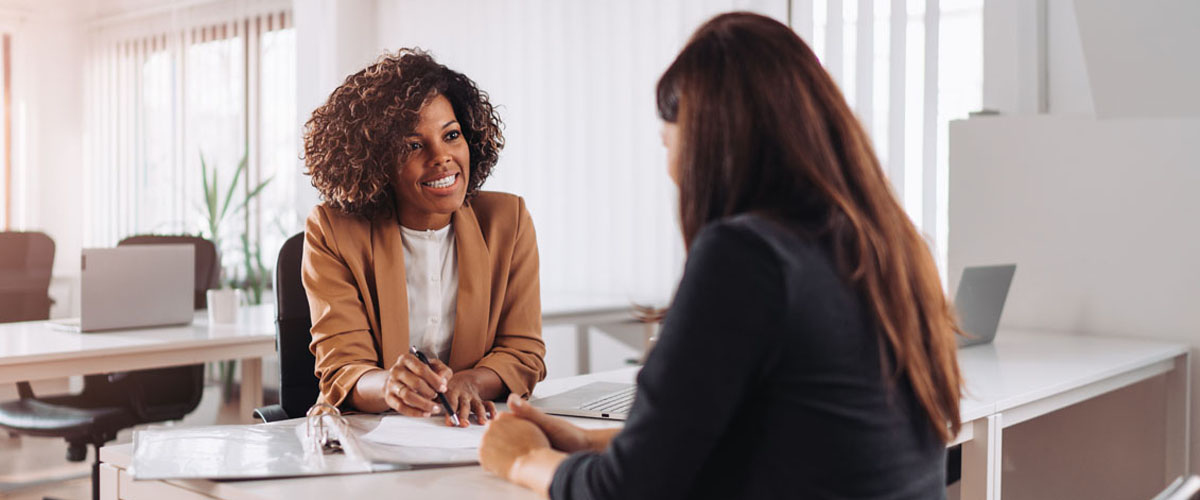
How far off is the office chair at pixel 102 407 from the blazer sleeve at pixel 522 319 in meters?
1.58

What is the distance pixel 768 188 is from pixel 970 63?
2.57 meters

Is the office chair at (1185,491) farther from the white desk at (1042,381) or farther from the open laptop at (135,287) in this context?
the open laptop at (135,287)

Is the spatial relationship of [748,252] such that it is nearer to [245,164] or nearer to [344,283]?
[344,283]

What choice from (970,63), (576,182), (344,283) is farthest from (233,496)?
(576,182)

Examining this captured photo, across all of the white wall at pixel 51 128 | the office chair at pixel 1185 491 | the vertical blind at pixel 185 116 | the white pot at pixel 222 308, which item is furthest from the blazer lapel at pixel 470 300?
the white wall at pixel 51 128

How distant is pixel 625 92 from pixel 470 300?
270 centimetres

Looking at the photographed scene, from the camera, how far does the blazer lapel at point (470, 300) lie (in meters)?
1.75

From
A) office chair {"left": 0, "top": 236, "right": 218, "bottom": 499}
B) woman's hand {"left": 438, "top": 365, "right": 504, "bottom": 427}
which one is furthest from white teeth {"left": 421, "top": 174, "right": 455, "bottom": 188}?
office chair {"left": 0, "top": 236, "right": 218, "bottom": 499}

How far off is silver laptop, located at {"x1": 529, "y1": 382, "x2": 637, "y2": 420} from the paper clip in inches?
12.7

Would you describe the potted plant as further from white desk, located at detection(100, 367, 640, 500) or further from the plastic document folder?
white desk, located at detection(100, 367, 640, 500)

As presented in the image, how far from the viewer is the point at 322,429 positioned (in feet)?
4.50

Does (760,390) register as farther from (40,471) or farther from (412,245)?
Result: (40,471)

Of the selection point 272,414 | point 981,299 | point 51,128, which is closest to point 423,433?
point 272,414

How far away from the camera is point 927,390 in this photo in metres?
0.92
